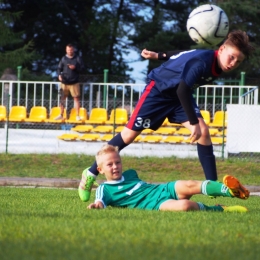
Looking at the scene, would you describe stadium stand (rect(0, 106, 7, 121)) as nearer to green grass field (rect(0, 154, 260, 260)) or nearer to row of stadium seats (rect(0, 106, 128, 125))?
row of stadium seats (rect(0, 106, 128, 125))

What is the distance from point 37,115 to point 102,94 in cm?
319

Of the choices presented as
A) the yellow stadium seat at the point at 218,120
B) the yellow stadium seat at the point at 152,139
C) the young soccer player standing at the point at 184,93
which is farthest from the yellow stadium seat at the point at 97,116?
the young soccer player standing at the point at 184,93

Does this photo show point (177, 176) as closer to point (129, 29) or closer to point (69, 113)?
point (69, 113)

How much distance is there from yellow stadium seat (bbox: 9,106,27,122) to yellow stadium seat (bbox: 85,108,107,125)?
2.01m

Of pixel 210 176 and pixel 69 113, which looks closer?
pixel 210 176

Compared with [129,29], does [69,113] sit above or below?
below

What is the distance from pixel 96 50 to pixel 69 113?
2013 cm

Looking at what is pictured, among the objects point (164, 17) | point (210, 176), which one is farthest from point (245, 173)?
point (164, 17)

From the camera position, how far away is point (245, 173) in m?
19.3

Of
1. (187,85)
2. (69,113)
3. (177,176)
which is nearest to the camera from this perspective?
(187,85)

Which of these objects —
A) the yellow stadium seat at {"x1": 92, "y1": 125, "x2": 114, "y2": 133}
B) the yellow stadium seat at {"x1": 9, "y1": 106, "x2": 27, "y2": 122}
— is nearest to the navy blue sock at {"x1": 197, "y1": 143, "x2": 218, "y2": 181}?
the yellow stadium seat at {"x1": 92, "y1": 125, "x2": 114, "y2": 133}

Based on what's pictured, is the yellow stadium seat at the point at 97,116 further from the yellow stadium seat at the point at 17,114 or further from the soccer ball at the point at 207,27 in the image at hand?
the soccer ball at the point at 207,27

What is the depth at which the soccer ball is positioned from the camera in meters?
11.0

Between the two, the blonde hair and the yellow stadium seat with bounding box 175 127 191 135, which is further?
the yellow stadium seat with bounding box 175 127 191 135
